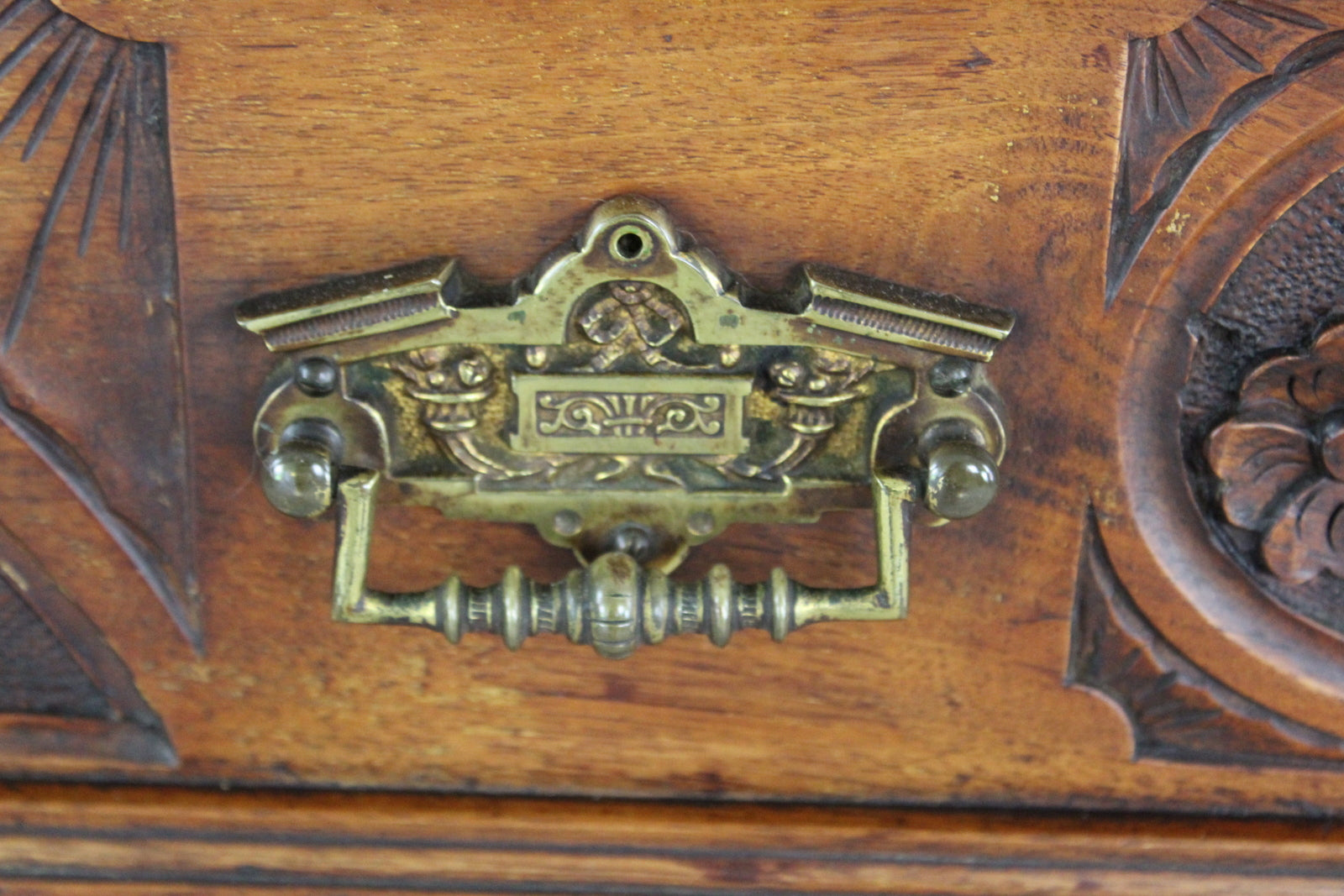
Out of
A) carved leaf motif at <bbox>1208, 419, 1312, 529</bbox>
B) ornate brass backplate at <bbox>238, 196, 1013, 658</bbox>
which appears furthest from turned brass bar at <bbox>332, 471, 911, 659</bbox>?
carved leaf motif at <bbox>1208, 419, 1312, 529</bbox>

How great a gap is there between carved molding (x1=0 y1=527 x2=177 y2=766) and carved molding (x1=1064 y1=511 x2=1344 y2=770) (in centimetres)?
33

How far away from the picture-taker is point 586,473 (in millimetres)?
421

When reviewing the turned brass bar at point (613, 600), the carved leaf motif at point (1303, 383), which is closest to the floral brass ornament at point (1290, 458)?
the carved leaf motif at point (1303, 383)

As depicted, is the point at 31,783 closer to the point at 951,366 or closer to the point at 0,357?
the point at 0,357

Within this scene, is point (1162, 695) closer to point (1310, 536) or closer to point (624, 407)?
point (1310, 536)

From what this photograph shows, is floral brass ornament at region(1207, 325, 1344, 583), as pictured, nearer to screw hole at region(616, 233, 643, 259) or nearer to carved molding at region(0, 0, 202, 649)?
screw hole at region(616, 233, 643, 259)

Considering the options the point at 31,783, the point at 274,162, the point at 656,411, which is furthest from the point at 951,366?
the point at 31,783

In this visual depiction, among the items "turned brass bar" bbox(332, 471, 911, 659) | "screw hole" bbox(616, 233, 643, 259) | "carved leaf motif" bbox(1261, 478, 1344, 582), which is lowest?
"turned brass bar" bbox(332, 471, 911, 659)

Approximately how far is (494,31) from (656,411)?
12cm

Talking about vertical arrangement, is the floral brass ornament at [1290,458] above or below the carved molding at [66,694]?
above

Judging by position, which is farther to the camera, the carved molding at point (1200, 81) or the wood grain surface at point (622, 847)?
the wood grain surface at point (622, 847)

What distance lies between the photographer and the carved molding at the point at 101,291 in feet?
1.23

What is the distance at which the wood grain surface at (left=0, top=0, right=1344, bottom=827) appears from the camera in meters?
0.37

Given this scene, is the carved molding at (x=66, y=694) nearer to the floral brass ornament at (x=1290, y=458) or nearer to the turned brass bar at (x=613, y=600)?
the turned brass bar at (x=613, y=600)
